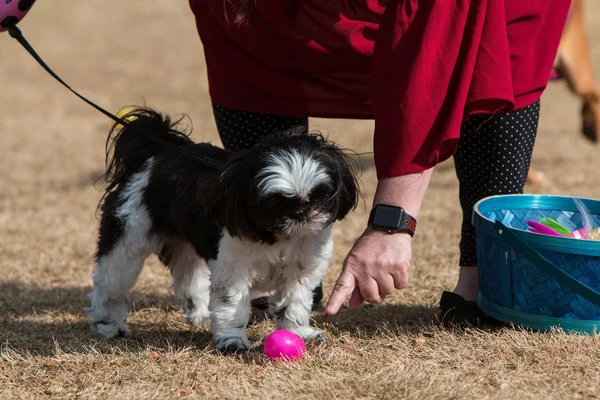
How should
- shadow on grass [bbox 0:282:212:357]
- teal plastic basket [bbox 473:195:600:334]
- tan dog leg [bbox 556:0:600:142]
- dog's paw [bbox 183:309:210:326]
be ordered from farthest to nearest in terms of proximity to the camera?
1. tan dog leg [bbox 556:0:600:142]
2. dog's paw [bbox 183:309:210:326]
3. shadow on grass [bbox 0:282:212:357]
4. teal plastic basket [bbox 473:195:600:334]

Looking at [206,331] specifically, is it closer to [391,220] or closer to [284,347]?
[284,347]

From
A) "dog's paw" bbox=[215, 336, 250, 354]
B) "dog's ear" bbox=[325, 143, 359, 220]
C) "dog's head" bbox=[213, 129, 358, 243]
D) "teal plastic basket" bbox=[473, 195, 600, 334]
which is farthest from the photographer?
"dog's paw" bbox=[215, 336, 250, 354]

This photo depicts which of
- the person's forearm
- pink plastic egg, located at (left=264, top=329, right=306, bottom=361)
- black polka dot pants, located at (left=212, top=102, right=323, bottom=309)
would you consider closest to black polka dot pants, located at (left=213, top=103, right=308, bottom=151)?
black polka dot pants, located at (left=212, top=102, right=323, bottom=309)

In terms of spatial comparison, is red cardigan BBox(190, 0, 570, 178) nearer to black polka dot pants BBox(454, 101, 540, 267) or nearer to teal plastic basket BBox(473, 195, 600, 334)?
black polka dot pants BBox(454, 101, 540, 267)

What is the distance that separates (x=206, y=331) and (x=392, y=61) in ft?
5.15

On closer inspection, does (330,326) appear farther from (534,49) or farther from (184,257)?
(534,49)

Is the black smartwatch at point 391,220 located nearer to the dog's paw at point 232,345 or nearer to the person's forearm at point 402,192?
the person's forearm at point 402,192

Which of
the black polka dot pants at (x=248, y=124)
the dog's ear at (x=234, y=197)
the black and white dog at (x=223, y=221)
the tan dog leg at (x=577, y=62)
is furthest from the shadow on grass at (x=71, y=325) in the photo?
the tan dog leg at (x=577, y=62)

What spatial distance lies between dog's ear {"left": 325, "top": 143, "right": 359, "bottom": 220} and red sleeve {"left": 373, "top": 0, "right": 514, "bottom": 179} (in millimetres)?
205

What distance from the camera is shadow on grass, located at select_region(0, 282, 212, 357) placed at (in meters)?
3.49

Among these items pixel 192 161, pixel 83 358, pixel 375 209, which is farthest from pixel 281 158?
pixel 83 358

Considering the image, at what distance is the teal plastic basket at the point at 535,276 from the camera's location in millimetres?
3000

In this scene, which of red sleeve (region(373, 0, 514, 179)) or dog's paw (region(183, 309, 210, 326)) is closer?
red sleeve (region(373, 0, 514, 179))

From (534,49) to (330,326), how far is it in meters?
1.39
